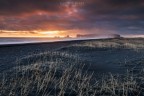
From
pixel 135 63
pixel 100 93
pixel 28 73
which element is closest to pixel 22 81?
pixel 28 73

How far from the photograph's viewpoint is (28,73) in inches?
648

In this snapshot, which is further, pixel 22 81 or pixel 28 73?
pixel 28 73

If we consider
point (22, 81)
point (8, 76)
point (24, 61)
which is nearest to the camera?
point (22, 81)

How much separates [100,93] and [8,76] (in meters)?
6.96

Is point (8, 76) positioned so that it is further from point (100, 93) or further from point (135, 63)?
point (135, 63)

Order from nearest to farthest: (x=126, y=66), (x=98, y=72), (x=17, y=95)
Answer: (x=17, y=95) < (x=98, y=72) < (x=126, y=66)

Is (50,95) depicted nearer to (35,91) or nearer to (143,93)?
(35,91)

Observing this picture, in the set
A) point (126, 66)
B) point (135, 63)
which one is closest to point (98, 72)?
point (126, 66)

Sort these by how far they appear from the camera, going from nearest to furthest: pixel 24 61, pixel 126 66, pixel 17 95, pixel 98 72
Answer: pixel 17 95, pixel 98 72, pixel 126 66, pixel 24 61

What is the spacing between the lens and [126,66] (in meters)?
21.1

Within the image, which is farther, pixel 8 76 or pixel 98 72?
pixel 98 72

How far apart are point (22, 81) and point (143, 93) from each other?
6708 mm

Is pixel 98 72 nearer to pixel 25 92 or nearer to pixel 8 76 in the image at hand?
pixel 8 76

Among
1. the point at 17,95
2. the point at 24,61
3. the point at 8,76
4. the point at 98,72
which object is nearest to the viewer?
the point at 17,95
